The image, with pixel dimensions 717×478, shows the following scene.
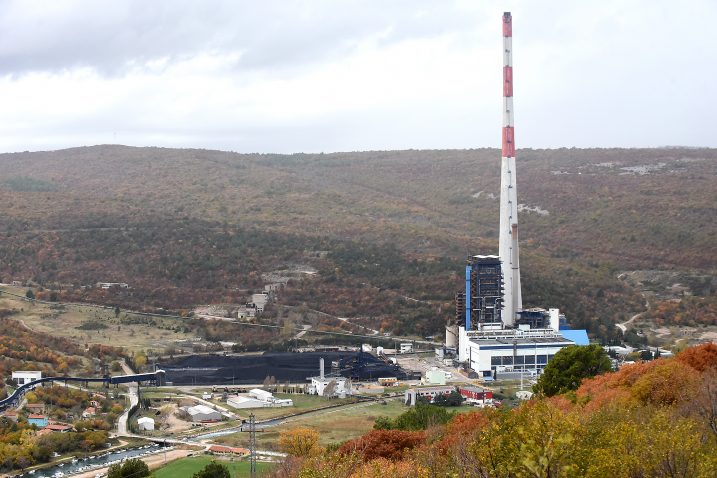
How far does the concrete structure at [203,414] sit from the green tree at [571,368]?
14610 mm

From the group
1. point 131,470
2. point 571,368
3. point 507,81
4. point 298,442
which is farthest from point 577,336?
point 131,470

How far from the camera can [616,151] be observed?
14738cm

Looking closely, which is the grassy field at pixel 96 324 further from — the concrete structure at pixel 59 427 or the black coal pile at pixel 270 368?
the concrete structure at pixel 59 427

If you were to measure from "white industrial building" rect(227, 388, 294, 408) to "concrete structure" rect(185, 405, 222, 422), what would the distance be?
90.7 inches

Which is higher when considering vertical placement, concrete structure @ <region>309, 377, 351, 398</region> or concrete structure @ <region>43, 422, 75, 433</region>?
concrete structure @ <region>43, 422, 75, 433</region>

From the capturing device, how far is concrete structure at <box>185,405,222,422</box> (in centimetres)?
4545

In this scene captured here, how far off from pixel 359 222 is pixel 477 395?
64601 mm

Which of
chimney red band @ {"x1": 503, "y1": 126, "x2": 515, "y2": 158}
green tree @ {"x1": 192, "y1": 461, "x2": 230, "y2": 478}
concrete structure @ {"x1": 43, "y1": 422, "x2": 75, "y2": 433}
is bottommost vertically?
concrete structure @ {"x1": 43, "y1": 422, "x2": 75, "y2": 433}

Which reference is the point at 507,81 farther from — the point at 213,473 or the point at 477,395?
the point at 213,473

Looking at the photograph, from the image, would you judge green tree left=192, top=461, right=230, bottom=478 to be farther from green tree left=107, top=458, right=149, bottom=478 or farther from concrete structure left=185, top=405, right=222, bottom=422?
concrete structure left=185, top=405, right=222, bottom=422

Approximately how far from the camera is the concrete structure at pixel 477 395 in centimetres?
4864

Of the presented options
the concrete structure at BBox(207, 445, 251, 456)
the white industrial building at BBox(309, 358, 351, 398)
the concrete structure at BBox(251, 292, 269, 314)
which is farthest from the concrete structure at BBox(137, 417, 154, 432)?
the concrete structure at BBox(251, 292, 269, 314)

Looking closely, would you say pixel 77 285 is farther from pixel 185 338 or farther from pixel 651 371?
pixel 651 371

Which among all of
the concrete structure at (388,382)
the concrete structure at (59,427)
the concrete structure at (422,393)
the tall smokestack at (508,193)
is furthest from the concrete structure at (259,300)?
the concrete structure at (59,427)
